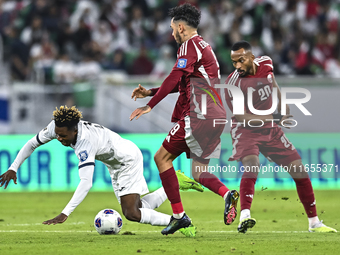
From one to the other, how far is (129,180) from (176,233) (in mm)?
841

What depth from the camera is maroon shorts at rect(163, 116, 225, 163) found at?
5902mm

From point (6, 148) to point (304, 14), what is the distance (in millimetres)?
9029

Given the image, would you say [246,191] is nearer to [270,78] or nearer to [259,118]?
[259,118]

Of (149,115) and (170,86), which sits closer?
(170,86)

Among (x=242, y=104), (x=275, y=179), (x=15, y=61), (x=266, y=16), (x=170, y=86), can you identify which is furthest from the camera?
(x=266, y=16)

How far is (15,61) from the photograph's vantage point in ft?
45.4

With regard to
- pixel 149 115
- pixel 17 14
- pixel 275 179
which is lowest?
pixel 275 179

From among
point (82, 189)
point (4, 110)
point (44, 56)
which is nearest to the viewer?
point (82, 189)

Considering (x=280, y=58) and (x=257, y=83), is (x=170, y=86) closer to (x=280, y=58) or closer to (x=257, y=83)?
(x=257, y=83)

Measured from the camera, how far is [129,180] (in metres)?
6.30

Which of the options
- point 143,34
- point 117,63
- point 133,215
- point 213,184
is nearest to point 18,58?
point 117,63

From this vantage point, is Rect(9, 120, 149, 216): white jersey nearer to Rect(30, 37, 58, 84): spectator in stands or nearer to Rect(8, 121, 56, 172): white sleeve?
Rect(8, 121, 56, 172): white sleeve

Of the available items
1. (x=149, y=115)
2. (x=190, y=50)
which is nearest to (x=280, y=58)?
(x=149, y=115)

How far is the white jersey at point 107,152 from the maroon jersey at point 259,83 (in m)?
1.27
